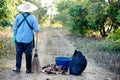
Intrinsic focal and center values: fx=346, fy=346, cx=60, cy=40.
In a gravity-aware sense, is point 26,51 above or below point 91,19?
above

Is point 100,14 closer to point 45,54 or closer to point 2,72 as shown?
point 45,54

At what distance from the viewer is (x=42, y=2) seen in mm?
47375

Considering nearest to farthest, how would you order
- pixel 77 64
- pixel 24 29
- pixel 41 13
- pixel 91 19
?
pixel 24 29
pixel 77 64
pixel 91 19
pixel 41 13

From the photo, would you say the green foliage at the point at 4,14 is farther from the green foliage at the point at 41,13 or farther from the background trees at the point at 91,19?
the green foliage at the point at 41,13

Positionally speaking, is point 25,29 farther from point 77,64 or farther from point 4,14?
point 4,14

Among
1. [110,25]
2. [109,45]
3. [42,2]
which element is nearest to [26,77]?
[109,45]

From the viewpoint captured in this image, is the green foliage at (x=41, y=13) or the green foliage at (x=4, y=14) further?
the green foliage at (x=41, y=13)

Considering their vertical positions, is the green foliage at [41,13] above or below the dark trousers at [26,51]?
below

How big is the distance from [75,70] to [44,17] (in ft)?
123

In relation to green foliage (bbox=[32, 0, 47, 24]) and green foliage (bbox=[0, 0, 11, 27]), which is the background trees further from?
green foliage (bbox=[32, 0, 47, 24])

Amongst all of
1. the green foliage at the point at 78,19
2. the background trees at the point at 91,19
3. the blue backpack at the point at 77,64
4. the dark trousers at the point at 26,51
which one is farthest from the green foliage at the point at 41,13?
the blue backpack at the point at 77,64

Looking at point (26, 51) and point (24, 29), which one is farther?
point (26, 51)

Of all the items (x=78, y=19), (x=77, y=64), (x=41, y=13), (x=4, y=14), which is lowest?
(x=41, y=13)

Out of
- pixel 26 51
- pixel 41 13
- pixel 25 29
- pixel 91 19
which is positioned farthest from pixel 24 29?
pixel 41 13
